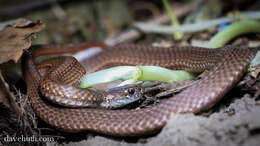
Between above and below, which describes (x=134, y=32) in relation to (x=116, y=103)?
above

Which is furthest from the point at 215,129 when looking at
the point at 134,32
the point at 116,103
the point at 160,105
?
the point at 134,32

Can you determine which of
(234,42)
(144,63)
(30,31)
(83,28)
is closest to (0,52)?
(30,31)

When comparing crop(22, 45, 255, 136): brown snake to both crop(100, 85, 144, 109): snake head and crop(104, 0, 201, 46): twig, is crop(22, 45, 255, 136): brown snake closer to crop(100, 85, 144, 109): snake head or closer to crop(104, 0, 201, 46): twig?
crop(100, 85, 144, 109): snake head

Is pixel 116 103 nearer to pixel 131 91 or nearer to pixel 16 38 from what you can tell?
pixel 131 91

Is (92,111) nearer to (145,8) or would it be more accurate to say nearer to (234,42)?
(234,42)

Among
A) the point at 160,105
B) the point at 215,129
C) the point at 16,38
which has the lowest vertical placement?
the point at 215,129

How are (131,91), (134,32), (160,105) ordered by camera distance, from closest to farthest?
(160,105) < (131,91) < (134,32)
